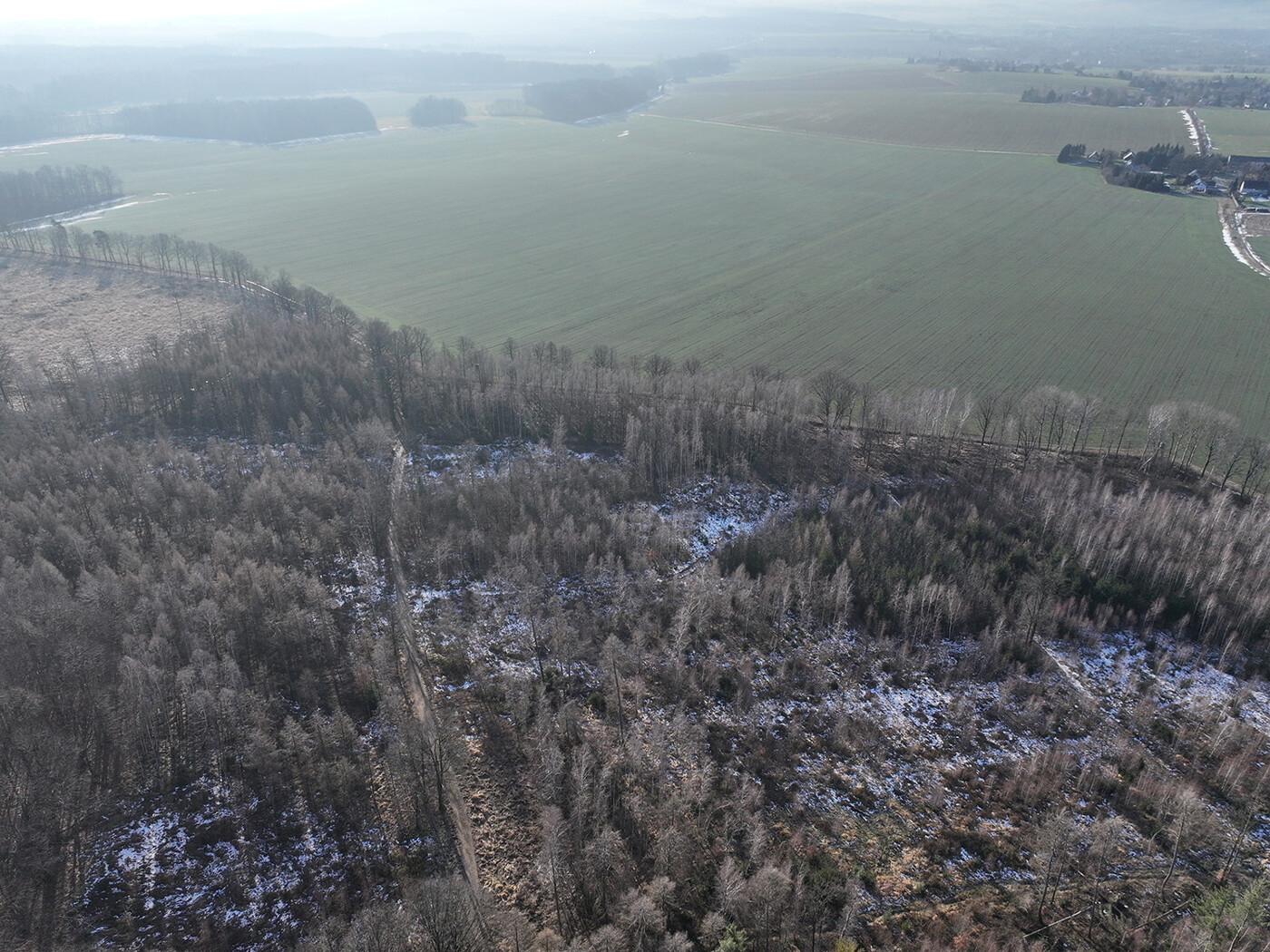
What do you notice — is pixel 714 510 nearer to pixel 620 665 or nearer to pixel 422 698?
pixel 620 665

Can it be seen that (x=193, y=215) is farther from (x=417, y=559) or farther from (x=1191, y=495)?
(x=1191, y=495)

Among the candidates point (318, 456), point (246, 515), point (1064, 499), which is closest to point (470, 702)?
point (246, 515)

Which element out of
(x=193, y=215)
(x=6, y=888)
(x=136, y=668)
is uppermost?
(x=193, y=215)

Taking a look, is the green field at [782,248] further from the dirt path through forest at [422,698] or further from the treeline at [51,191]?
the dirt path through forest at [422,698]

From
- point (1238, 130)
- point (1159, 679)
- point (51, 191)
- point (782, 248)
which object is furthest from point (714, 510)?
point (1238, 130)

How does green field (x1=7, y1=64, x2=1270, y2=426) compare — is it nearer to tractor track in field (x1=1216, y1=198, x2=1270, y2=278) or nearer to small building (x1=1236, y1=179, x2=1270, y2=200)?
tractor track in field (x1=1216, y1=198, x2=1270, y2=278)

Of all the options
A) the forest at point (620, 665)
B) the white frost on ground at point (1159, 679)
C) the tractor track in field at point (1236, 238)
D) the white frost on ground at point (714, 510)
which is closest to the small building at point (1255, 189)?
the tractor track in field at point (1236, 238)
